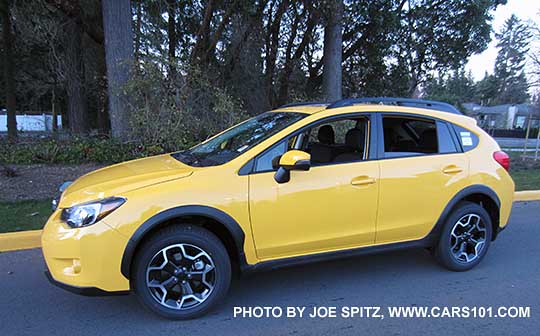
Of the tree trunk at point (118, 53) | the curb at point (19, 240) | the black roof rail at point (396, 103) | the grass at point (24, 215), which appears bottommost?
the curb at point (19, 240)

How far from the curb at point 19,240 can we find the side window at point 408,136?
4.22m

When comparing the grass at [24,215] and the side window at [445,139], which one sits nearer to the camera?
the side window at [445,139]

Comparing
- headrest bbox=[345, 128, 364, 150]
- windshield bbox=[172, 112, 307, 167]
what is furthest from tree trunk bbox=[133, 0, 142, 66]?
headrest bbox=[345, 128, 364, 150]

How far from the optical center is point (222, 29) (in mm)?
11328

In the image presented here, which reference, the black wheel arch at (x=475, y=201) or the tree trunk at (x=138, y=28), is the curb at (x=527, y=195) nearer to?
the black wheel arch at (x=475, y=201)

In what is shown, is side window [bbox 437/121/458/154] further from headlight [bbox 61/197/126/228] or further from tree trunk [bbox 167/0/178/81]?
tree trunk [bbox 167/0/178/81]

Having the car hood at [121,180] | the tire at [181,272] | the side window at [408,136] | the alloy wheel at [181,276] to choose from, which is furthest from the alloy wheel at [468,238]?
the car hood at [121,180]

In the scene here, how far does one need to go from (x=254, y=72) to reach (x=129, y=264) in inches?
452

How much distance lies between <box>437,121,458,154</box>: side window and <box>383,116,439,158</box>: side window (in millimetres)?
38

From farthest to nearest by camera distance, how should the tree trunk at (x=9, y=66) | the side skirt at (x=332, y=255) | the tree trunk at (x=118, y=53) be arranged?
the tree trunk at (x=9, y=66)
the tree trunk at (x=118, y=53)
the side skirt at (x=332, y=255)

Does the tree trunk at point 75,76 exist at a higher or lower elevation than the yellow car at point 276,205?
higher

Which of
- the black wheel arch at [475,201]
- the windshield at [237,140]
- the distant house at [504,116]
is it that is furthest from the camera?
the distant house at [504,116]

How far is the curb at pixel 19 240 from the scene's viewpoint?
165 inches

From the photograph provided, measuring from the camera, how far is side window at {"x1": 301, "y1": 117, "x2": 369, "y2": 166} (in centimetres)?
340
